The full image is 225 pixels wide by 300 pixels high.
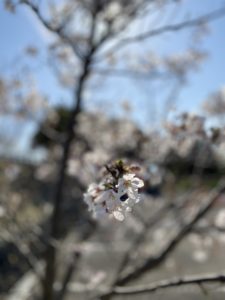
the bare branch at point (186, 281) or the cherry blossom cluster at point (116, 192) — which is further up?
the cherry blossom cluster at point (116, 192)

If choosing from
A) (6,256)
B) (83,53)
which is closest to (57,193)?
(83,53)

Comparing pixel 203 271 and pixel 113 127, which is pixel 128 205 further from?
pixel 113 127

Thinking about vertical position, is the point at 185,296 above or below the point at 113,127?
below

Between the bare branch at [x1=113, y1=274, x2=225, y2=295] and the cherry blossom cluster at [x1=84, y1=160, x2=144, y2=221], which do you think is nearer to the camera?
the cherry blossom cluster at [x1=84, y1=160, x2=144, y2=221]

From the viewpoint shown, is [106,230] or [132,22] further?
[106,230]

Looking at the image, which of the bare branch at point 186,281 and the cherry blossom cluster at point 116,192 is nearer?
the cherry blossom cluster at point 116,192

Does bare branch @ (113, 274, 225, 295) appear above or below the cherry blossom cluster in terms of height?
below

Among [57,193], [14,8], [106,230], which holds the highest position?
[106,230]

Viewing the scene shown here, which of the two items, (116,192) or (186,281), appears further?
(186,281)
